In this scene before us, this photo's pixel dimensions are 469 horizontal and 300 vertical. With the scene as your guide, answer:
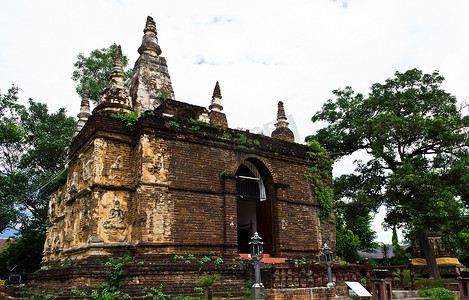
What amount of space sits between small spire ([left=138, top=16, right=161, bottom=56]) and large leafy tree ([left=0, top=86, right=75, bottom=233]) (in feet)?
34.8

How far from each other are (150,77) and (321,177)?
823 centimetres

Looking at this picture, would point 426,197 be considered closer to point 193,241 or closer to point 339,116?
point 339,116

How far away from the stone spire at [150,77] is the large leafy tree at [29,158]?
34.6 ft

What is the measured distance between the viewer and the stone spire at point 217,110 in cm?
1512

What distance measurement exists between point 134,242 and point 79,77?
20206 millimetres

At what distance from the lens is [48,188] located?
24.4 metres

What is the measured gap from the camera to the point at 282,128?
57.2ft

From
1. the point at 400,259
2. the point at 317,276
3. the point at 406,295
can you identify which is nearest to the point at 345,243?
the point at 400,259

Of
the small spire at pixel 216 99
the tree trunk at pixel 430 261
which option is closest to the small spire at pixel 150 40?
the small spire at pixel 216 99

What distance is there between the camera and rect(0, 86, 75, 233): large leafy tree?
72.1 feet

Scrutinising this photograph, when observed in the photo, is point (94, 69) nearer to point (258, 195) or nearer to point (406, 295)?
point (258, 195)

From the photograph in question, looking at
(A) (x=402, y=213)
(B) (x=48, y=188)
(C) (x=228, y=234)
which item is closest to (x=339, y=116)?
(A) (x=402, y=213)

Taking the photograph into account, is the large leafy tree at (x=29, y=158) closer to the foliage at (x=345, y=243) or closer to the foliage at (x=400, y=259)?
the foliage at (x=345, y=243)

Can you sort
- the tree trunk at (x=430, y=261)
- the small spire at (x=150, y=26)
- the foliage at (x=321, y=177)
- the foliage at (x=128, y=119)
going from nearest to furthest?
1. the foliage at (x=128, y=119)
2. the foliage at (x=321, y=177)
3. the small spire at (x=150, y=26)
4. the tree trunk at (x=430, y=261)
